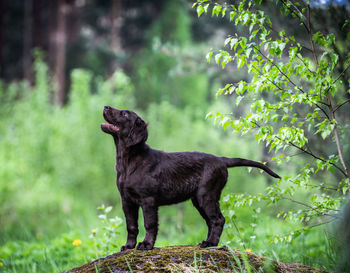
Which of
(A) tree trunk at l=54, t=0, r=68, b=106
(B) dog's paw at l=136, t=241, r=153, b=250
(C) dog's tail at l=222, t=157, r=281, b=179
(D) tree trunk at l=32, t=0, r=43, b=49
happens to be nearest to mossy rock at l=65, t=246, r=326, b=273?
(B) dog's paw at l=136, t=241, r=153, b=250

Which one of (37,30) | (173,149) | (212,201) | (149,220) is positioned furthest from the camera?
(37,30)

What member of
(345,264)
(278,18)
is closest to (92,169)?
(278,18)

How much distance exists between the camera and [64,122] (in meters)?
9.73

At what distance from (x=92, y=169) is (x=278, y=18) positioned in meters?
5.88

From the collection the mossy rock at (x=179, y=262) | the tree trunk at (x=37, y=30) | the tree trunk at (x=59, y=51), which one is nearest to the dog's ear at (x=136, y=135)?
the mossy rock at (x=179, y=262)

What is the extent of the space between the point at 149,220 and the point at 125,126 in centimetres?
79

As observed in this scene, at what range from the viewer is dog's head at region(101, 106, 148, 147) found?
3.23 meters

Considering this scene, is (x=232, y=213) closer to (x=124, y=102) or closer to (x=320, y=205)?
(x=320, y=205)

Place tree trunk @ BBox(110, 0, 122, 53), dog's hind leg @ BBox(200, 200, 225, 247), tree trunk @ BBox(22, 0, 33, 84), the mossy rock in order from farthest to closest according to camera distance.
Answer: tree trunk @ BBox(110, 0, 122, 53), tree trunk @ BBox(22, 0, 33, 84), dog's hind leg @ BBox(200, 200, 225, 247), the mossy rock

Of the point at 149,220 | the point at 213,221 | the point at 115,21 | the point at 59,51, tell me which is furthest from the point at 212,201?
the point at 115,21

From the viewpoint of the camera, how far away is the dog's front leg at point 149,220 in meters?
3.18

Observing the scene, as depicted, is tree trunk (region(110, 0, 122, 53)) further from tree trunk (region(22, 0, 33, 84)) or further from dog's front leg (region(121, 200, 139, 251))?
dog's front leg (region(121, 200, 139, 251))

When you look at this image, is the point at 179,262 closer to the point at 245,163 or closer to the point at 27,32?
the point at 245,163

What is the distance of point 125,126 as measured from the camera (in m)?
3.25
